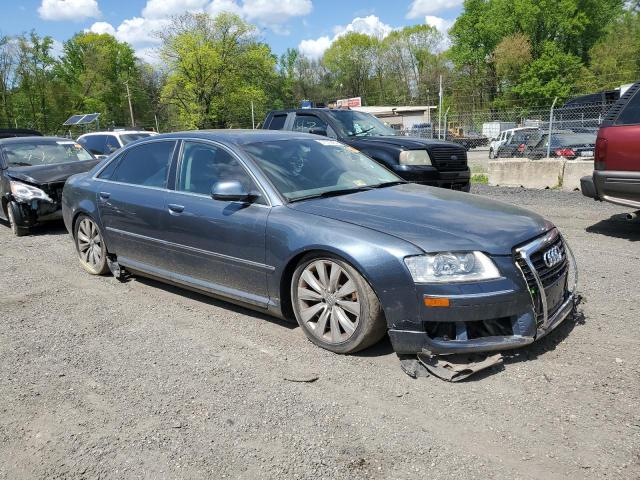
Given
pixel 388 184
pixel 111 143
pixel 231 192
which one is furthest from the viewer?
pixel 111 143

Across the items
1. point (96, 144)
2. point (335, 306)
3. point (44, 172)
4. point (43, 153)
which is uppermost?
point (96, 144)

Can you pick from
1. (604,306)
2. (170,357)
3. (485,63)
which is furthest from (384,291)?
(485,63)

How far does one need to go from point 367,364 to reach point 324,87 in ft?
288

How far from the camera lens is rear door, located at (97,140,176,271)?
4.68 metres

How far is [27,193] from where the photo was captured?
817 centimetres

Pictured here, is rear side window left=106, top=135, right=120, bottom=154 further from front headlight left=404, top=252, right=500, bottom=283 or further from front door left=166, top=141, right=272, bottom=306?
front headlight left=404, top=252, right=500, bottom=283

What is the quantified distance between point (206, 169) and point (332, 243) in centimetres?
159

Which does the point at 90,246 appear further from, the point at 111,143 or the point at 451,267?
the point at 111,143

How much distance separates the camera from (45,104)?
51.3 meters

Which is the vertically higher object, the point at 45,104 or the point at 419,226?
the point at 45,104

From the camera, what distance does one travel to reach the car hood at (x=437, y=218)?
126 inches

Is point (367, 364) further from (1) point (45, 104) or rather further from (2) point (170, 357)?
(1) point (45, 104)

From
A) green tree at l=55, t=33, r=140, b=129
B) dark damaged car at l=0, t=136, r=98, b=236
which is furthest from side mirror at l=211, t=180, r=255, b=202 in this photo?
green tree at l=55, t=33, r=140, b=129

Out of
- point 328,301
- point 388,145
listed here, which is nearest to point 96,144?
point 388,145
